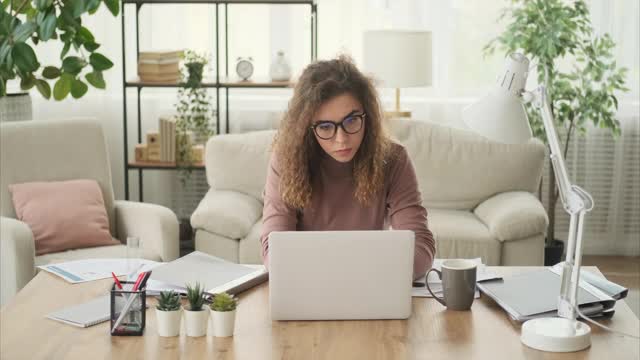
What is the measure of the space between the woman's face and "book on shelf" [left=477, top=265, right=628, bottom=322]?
1.61ft

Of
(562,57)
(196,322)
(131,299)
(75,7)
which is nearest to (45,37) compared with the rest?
(75,7)

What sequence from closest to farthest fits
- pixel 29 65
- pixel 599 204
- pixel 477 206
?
pixel 29 65 < pixel 477 206 < pixel 599 204

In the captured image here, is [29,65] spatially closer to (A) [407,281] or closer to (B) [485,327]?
(A) [407,281]

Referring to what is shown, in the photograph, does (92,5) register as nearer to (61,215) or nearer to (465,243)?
(61,215)

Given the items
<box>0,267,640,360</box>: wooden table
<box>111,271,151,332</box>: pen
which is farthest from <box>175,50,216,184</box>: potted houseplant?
<box>111,271,151,332</box>: pen

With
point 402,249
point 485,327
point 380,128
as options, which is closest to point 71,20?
point 380,128

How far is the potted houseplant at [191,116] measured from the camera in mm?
4953

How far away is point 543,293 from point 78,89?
142 cm

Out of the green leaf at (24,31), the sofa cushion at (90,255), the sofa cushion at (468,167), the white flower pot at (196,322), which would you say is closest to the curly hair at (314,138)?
the white flower pot at (196,322)

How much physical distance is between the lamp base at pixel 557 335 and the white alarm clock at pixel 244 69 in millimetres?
3220

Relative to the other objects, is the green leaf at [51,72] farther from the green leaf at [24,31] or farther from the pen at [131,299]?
the pen at [131,299]

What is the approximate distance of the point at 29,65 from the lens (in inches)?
105

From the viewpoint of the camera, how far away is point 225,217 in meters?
4.23

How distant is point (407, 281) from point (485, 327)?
195 millimetres
